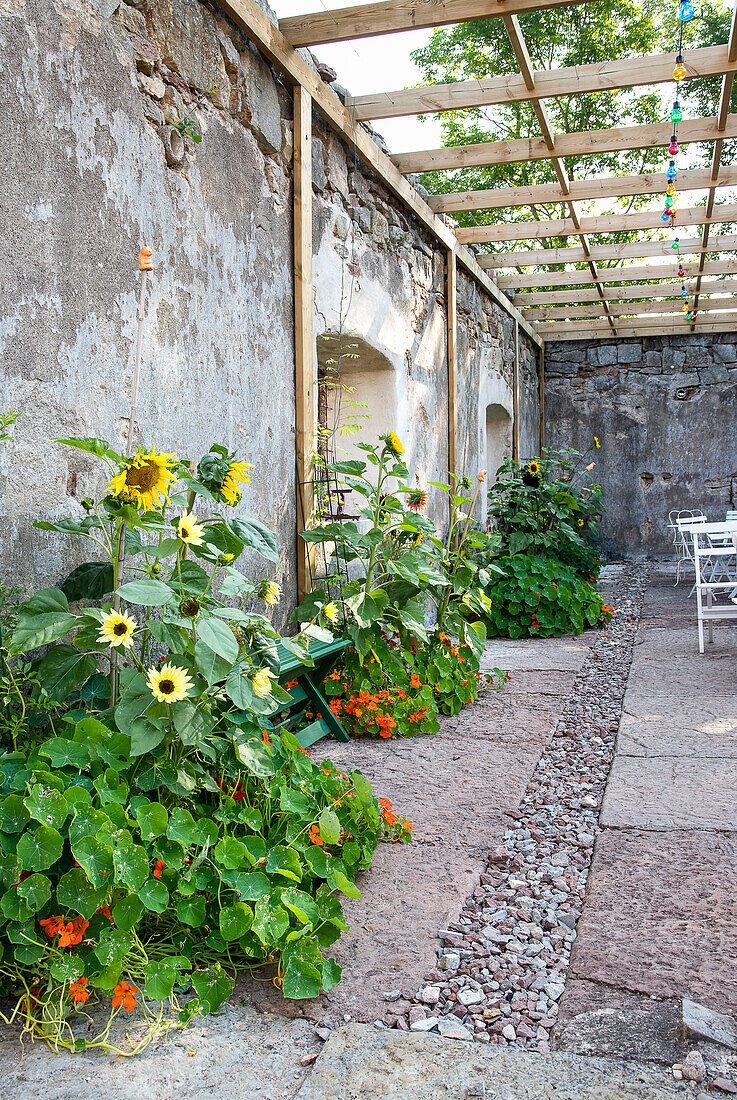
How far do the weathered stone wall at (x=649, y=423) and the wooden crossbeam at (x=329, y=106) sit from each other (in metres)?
5.10

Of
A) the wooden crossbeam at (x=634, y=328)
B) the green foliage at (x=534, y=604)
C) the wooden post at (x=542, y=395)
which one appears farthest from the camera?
the wooden post at (x=542, y=395)

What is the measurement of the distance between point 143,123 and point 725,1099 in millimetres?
2735

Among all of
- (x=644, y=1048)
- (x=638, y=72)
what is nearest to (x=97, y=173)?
(x=644, y=1048)

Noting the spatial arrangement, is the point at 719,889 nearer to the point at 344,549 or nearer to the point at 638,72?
the point at 344,549

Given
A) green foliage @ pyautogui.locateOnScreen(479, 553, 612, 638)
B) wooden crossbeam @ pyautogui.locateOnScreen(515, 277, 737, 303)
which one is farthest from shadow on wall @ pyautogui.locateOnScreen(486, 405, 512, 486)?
green foliage @ pyautogui.locateOnScreen(479, 553, 612, 638)

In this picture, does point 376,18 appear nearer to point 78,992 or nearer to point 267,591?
point 267,591

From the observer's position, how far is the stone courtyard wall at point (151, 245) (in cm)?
204

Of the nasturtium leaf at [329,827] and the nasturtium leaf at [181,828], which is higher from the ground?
the nasturtium leaf at [181,828]

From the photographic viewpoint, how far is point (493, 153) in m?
4.95

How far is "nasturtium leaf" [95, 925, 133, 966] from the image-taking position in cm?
151

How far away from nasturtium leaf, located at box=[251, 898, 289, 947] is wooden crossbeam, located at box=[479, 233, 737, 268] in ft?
20.8

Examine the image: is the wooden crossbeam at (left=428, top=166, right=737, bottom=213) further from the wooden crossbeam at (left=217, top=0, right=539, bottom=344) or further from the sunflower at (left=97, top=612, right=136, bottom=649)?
the sunflower at (left=97, top=612, right=136, bottom=649)

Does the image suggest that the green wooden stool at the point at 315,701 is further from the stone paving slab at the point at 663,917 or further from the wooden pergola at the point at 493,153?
the stone paving slab at the point at 663,917

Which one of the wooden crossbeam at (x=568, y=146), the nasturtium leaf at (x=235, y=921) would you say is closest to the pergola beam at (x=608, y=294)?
the wooden crossbeam at (x=568, y=146)
